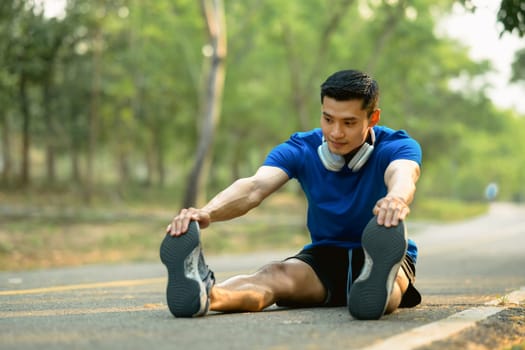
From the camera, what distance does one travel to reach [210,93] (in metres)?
19.1

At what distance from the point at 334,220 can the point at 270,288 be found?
23.7 inches

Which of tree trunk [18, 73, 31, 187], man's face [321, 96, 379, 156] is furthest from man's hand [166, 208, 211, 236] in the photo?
tree trunk [18, 73, 31, 187]

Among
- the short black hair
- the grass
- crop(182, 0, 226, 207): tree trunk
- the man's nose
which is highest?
crop(182, 0, 226, 207): tree trunk

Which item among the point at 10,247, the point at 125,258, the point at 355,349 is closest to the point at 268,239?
the point at 125,258

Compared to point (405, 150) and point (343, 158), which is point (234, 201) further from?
point (405, 150)

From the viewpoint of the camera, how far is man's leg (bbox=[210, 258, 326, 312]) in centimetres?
450

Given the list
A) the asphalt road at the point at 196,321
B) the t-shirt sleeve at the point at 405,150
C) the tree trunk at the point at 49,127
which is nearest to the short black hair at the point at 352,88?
Answer: the t-shirt sleeve at the point at 405,150

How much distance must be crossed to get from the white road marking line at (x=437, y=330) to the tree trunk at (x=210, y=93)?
1467 centimetres

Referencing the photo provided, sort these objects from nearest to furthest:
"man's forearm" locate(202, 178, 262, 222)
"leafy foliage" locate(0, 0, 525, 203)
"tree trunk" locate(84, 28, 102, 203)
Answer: "man's forearm" locate(202, 178, 262, 222) → "leafy foliage" locate(0, 0, 525, 203) → "tree trunk" locate(84, 28, 102, 203)

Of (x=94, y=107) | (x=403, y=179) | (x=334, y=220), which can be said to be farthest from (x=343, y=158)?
(x=94, y=107)

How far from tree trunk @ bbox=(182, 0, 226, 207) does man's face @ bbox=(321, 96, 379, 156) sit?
14507 mm

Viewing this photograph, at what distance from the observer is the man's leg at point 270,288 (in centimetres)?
450

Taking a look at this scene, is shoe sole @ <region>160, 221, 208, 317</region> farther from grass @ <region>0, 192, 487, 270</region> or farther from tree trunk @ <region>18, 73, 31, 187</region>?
tree trunk @ <region>18, 73, 31, 187</region>

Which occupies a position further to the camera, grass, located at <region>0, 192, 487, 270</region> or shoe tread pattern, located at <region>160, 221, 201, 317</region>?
grass, located at <region>0, 192, 487, 270</region>
